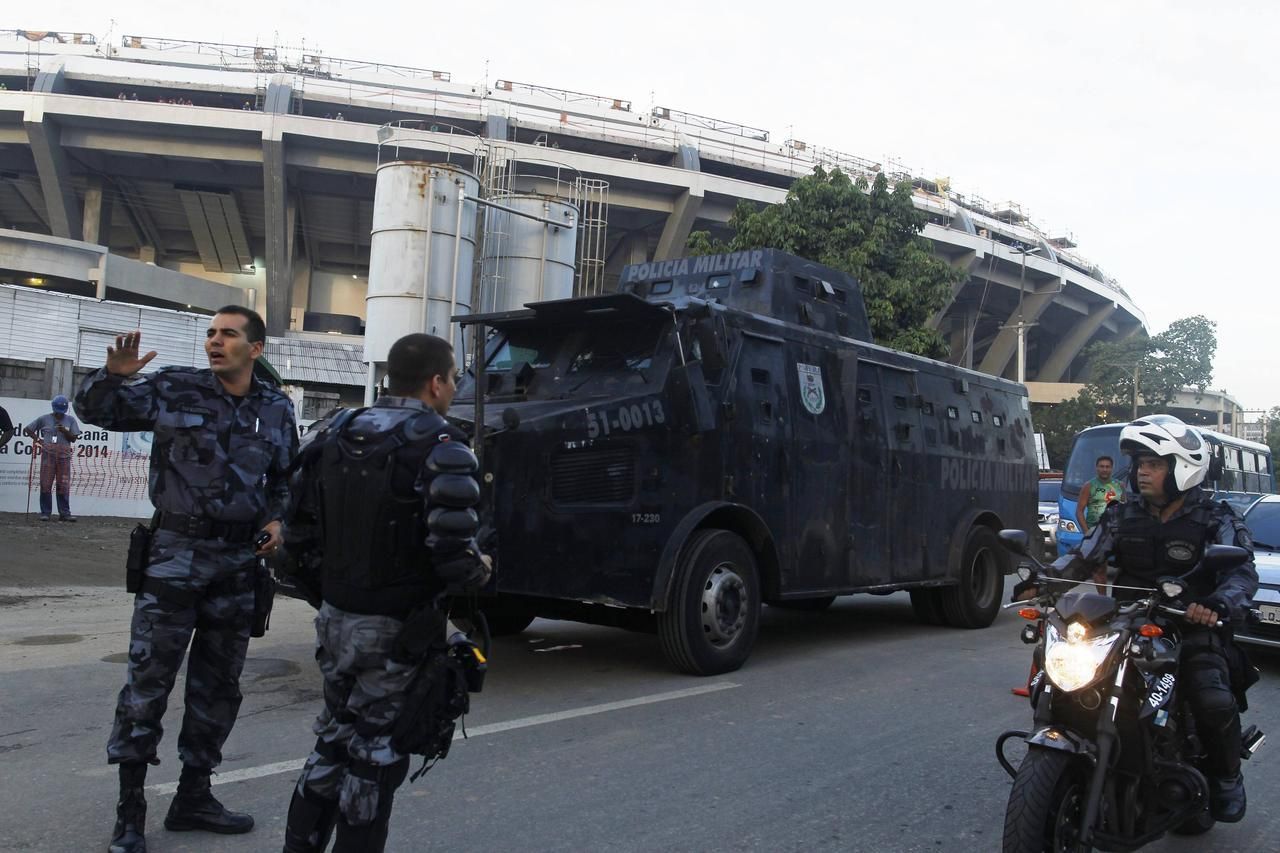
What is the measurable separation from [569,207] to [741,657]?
741 inches

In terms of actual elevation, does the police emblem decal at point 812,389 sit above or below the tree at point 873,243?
below

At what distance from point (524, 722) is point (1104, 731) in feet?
9.93

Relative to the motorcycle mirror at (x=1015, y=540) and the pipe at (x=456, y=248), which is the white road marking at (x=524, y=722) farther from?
the pipe at (x=456, y=248)

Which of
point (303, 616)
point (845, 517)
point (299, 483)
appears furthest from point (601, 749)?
point (303, 616)

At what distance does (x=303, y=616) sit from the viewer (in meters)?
8.91

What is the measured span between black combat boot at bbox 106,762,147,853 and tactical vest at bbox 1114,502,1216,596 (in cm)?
365

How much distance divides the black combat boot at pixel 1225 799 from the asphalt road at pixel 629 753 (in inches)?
10.0

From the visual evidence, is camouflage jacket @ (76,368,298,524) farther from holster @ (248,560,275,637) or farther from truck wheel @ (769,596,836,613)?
truck wheel @ (769,596,836,613)

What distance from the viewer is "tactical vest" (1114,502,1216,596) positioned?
381cm

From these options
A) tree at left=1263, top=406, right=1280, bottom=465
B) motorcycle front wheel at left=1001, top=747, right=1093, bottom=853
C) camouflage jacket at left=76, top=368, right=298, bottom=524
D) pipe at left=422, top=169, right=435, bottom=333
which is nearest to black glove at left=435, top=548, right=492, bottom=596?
camouflage jacket at left=76, top=368, right=298, bottom=524

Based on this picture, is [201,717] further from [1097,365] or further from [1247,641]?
[1097,365]

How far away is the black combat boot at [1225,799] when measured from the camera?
368 cm

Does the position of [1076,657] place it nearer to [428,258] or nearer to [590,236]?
[428,258]

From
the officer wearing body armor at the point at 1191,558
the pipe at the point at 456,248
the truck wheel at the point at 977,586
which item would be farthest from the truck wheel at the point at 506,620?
the pipe at the point at 456,248
